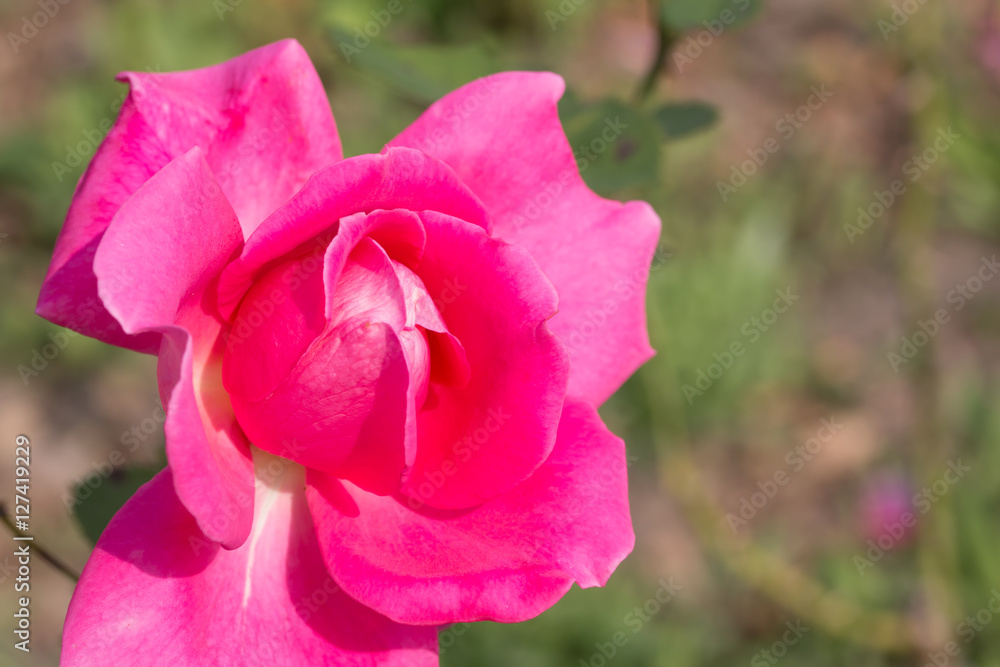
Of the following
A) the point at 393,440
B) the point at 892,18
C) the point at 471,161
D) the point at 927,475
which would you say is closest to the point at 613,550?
the point at 393,440

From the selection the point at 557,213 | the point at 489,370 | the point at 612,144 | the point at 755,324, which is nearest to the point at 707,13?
the point at 612,144

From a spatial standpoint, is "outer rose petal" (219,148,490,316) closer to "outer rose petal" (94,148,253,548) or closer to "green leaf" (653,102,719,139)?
"outer rose petal" (94,148,253,548)

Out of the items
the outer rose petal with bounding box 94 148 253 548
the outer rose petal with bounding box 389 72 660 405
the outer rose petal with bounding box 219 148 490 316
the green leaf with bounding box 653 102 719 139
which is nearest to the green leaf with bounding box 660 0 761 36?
the green leaf with bounding box 653 102 719 139

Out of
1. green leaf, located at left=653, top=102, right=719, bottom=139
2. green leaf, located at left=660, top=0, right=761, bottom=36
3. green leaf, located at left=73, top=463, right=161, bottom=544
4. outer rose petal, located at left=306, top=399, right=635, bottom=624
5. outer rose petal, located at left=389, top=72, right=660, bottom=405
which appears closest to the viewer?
outer rose petal, located at left=306, top=399, right=635, bottom=624

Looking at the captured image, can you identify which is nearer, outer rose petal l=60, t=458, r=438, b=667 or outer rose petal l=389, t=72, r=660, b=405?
outer rose petal l=60, t=458, r=438, b=667

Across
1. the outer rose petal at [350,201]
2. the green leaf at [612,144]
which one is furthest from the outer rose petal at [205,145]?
the green leaf at [612,144]

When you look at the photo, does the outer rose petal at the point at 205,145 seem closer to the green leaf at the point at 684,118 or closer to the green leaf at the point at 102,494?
the green leaf at the point at 102,494
